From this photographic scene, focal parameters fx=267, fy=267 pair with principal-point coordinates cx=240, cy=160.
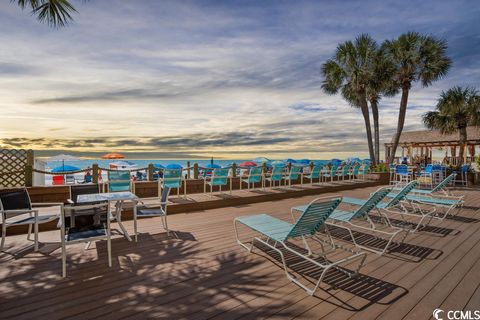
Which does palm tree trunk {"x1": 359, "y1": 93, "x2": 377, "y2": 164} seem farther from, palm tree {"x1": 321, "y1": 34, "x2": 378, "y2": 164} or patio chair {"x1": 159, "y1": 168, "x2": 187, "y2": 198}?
patio chair {"x1": 159, "y1": 168, "x2": 187, "y2": 198}

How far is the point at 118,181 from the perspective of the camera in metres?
6.71

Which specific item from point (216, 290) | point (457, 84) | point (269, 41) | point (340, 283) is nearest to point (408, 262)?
point (340, 283)

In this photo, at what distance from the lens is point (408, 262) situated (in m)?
3.48

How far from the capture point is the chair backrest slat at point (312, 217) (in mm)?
3004

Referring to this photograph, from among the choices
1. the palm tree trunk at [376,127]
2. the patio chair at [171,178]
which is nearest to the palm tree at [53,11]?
the patio chair at [171,178]

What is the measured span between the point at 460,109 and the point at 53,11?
22058 millimetres

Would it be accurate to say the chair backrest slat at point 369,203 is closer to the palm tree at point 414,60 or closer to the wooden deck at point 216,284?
the wooden deck at point 216,284

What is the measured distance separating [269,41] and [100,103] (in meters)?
7.33

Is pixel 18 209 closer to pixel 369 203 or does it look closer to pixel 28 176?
pixel 28 176

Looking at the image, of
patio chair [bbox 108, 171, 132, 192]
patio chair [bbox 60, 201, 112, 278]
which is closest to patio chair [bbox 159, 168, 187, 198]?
patio chair [bbox 108, 171, 132, 192]

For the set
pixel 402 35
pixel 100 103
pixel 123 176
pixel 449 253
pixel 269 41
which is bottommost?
pixel 449 253

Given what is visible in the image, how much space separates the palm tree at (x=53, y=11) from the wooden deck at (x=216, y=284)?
14.9ft

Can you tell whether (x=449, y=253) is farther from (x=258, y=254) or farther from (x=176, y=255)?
(x=176, y=255)

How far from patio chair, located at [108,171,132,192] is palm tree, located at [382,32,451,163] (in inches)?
650
